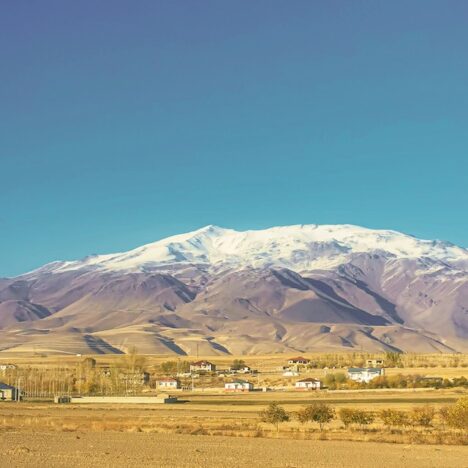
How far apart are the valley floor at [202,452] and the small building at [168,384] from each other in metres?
103

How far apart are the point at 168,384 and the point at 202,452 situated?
11590cm

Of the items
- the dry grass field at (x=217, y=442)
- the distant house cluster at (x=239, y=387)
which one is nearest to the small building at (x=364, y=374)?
the distant house cluster at (x=239, y=387)

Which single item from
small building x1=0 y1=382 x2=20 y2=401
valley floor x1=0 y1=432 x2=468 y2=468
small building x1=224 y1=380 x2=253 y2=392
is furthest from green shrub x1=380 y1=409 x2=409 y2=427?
small building x1=224 y1=380 x2=253 y2=392

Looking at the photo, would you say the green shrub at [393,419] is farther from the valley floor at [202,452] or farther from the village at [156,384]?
the village at [156,384]

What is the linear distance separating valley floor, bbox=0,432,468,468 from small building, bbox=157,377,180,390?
103 m

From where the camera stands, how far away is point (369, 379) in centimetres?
15975

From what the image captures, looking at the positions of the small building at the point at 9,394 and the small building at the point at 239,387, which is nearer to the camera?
the small building at the point at 9,394

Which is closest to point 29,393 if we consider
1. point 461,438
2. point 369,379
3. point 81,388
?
point 81,388

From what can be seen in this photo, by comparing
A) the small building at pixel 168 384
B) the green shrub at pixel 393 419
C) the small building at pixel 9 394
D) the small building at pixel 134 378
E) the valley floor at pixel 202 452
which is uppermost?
the small building at pixel 134 378

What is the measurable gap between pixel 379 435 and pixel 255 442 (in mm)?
9159

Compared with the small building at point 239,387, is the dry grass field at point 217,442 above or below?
below

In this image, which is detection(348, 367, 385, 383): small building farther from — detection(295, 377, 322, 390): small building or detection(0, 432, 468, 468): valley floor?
detection(0, 432, 468, 468): valley floor

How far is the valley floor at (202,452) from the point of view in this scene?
136 ft

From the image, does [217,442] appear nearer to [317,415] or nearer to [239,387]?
[317,415]
